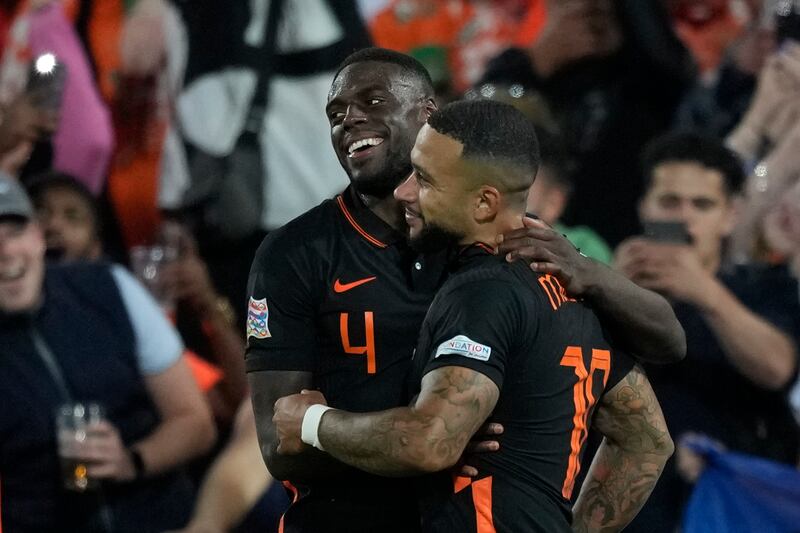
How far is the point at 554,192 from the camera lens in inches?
214

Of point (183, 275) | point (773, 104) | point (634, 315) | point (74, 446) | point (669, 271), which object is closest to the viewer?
point (634, 315)

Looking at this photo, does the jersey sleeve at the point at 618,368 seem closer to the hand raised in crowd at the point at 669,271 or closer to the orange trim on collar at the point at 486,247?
the orange trim on collar at the point at 486,247

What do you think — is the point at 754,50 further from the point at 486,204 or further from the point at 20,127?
the point at 486,204

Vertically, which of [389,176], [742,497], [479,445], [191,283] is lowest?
[742,497]

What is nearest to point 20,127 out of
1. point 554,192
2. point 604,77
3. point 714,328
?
point 554,192

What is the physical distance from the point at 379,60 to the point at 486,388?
3.14 feet

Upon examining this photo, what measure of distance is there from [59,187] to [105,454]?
1610 mm

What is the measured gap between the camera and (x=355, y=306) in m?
3.44

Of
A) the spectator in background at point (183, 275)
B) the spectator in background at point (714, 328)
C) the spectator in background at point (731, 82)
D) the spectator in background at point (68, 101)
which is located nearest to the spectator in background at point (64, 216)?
the spectator in background at point (183, 275)

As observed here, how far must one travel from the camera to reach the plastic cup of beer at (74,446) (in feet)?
16.0

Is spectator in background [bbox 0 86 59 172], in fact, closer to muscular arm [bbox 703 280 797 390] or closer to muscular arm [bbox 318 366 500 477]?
muscular arm [bbox 703 280 797 390]

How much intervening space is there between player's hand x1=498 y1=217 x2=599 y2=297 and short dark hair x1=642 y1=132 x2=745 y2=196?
2.29m

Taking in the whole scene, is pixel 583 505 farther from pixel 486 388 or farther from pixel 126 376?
pixel 126 376

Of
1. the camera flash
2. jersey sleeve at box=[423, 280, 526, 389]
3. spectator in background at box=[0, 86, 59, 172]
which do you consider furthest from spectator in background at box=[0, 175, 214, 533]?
jersey sleeve at box=[423, 280, 526, 389]
